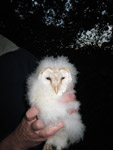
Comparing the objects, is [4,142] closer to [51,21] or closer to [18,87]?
[18,87]

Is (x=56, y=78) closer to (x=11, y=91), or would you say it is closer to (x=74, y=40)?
(x=11, y=91)

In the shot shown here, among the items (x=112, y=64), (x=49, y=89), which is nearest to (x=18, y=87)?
(x=49, y=89)

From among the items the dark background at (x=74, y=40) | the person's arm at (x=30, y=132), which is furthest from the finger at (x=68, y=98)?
the dark background at (x=74, y=40)

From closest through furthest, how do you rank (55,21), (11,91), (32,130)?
(32,130) < (11,91) < (55,21)

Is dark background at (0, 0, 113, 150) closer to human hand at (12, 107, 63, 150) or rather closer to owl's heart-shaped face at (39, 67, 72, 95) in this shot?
human hand at (12, 107, 63, 150)

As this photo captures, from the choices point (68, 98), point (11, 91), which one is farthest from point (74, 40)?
point (68, 98)

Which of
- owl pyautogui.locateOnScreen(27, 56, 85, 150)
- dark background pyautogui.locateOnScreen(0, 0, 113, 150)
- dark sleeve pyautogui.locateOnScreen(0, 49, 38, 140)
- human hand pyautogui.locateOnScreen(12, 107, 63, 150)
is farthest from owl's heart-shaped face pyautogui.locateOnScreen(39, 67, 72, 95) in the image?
dark background pyautogui.locateOnScreen(0, 0, 113, 150)

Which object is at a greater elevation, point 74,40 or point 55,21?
point 55,21
